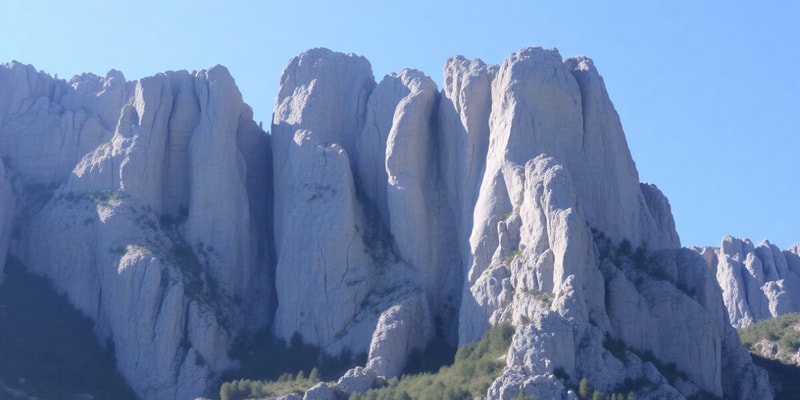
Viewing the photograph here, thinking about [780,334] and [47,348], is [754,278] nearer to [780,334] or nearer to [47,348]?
[780,334]

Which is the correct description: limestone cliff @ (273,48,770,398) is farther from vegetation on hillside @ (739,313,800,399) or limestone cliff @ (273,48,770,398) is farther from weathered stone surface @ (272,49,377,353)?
vegetation on hillside @ (739,313,800,399)

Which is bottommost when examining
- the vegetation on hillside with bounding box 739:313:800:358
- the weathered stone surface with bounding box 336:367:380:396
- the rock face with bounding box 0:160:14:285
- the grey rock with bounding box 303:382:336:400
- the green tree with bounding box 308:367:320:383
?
→ the grey rock with bounding box 303:382:336:400

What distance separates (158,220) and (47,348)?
11.0 m

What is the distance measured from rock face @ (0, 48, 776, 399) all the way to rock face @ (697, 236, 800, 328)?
103 feet

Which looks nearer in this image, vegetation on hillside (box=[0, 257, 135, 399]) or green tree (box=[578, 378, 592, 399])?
green tree (box=[578, 378, 592, 399])

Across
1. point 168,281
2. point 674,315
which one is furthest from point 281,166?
point 674,315

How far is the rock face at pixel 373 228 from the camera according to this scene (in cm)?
7750

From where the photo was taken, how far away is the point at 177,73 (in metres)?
97.6

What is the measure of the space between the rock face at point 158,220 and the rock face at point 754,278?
45.5m

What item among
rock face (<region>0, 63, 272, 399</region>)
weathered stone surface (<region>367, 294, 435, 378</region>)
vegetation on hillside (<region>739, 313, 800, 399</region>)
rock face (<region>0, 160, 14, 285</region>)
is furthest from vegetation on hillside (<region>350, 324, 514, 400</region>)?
rock face (<region>0, 160, 14, 285</region>)

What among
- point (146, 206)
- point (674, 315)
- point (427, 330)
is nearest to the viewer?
point (674, 315)

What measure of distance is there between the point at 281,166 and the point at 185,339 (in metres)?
14.7

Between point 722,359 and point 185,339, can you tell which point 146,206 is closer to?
point 185,339

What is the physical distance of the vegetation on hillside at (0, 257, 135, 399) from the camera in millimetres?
82812
